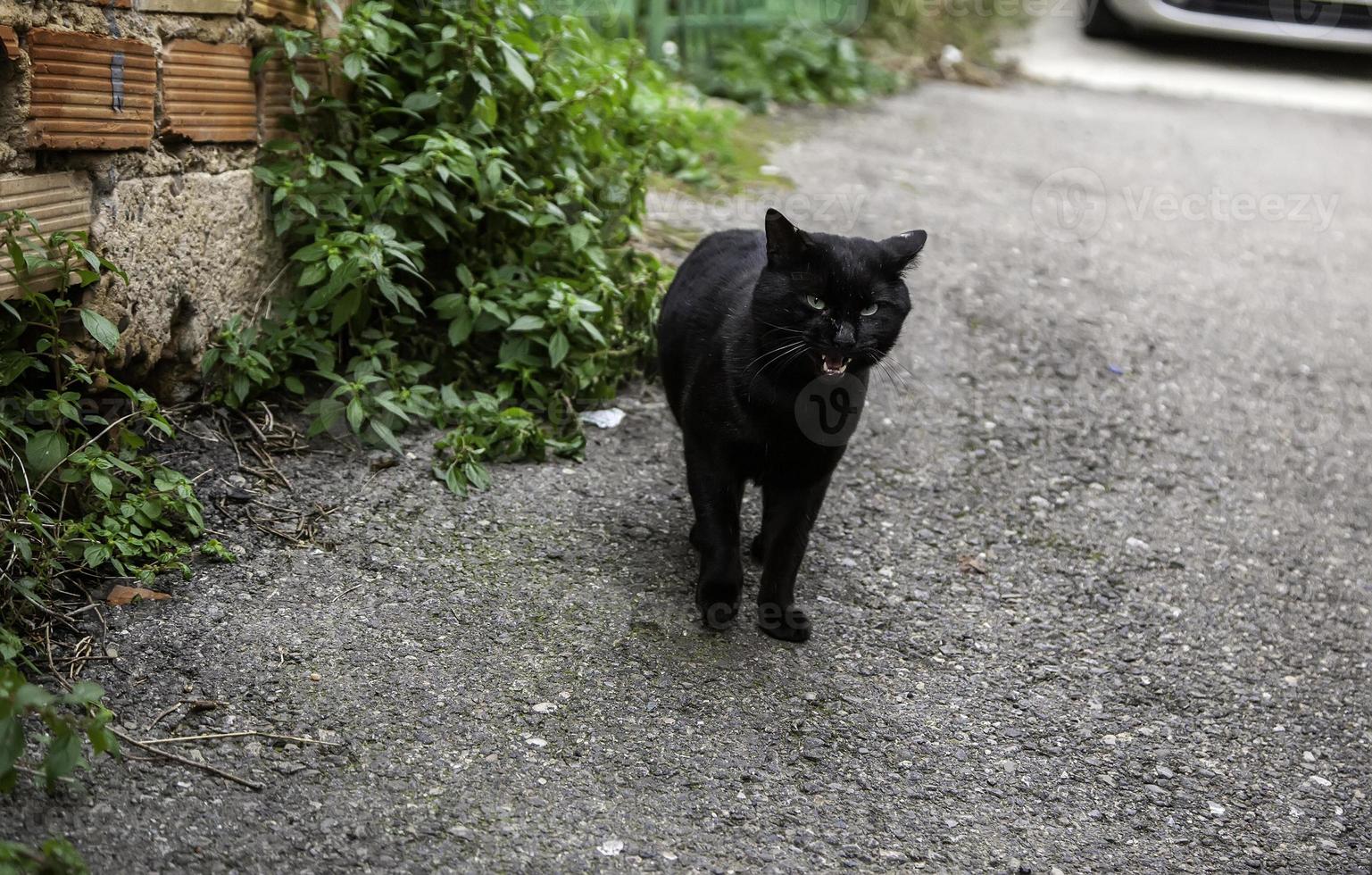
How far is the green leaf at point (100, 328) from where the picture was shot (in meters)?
2.68

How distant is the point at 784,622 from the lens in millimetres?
2945

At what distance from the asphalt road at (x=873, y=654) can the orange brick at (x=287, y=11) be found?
4.14 ft

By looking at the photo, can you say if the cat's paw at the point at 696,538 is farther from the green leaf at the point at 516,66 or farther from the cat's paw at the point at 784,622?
the green leaf at the point at 516,66

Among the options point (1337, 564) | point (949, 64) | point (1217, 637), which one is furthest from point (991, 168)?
point (1217, 637)

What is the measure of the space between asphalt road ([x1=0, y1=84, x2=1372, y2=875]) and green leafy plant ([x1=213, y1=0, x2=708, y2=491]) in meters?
0.25

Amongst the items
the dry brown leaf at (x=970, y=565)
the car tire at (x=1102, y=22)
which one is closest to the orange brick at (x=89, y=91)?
the dry brown leaf at (x=970, y=565)

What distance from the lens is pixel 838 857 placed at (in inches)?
90.4

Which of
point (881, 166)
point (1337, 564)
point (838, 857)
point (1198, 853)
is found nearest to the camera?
point (838, 857)

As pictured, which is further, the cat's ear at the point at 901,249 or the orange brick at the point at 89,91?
the cat's ear at the point at 901,249

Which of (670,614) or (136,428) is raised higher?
(136,428)

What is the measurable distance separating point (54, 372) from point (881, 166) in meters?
4.64

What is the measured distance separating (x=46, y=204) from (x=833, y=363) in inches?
71.9

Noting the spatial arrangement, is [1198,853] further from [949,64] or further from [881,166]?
Result: [949,64]

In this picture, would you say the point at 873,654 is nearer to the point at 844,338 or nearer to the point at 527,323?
the point at 844,338
